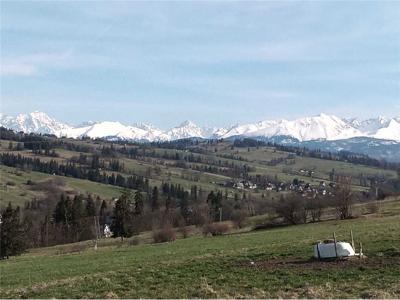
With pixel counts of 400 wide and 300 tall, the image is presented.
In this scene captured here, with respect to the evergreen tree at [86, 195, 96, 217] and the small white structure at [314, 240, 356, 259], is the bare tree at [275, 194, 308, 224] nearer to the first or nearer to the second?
the small white structure at [314, 240, 356, 259]

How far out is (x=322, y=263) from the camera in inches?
843

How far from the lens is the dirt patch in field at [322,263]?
2038 cm

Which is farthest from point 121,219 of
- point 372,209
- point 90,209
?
point 372,209

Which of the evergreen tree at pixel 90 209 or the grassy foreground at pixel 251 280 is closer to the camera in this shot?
the grassy foreground at pixel 251 280

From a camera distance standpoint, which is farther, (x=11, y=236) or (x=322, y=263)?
(x=11, y=236)

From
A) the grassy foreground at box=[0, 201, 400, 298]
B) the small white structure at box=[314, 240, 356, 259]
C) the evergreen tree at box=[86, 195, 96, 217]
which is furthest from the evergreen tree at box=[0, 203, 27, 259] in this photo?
the small white structure at box=[314, 240, 356, 259]

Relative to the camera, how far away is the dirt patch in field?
2038 cm

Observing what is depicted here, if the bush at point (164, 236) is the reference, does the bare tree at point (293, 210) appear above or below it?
above

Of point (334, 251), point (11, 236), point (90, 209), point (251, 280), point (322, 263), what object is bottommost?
point (90, 209)

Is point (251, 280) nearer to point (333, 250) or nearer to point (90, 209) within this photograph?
point (333, 250)

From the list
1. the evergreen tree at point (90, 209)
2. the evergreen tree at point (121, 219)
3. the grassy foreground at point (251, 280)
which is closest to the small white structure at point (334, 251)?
the grassy foreground at point (251, 280)

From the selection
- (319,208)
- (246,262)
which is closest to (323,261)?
(246,262)

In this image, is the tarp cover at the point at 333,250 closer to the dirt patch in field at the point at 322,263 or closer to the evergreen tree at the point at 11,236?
the dirt patch in field at the point at 322,263

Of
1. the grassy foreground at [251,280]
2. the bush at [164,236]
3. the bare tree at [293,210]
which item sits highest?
the grassy foreground at [251,280]
